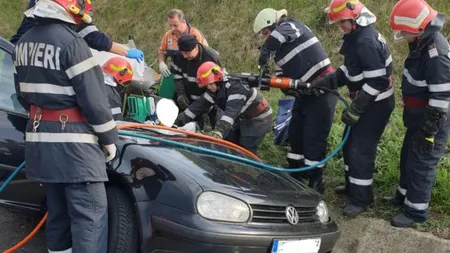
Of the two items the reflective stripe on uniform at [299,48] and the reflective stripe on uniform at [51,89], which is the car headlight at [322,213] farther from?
the reflective stripe on uniform at [299,48]

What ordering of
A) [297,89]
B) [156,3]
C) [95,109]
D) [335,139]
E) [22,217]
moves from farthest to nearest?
[156,3] → [335,139] → [297,89] → [22,217] → [95,109]

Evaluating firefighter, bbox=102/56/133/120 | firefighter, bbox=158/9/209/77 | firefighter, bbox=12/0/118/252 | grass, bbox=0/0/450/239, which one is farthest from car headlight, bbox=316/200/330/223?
firefighter, bbox=158/9/209/77

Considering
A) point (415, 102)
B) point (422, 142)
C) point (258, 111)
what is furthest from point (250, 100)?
point (422, 142)

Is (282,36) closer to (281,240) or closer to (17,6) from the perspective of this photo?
(281,240)

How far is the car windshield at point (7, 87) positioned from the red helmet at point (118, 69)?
3.11 feet

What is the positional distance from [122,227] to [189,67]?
3163 millimetres

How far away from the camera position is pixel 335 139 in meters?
5.93

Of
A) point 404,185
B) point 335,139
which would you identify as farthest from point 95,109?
point 335,139

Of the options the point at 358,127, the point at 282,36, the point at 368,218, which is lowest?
the point at 368,218

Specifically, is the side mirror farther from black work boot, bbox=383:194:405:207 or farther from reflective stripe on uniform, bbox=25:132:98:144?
black work boot, bbox=383:194:405:207

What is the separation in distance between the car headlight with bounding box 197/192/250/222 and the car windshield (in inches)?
64.0

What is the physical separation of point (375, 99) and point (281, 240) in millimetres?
1875

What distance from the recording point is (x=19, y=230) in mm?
4352

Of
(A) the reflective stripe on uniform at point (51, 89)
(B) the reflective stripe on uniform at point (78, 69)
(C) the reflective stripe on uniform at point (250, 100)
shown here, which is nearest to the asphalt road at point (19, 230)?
(A) the reflective stripe on uniform at point (51, 89)
